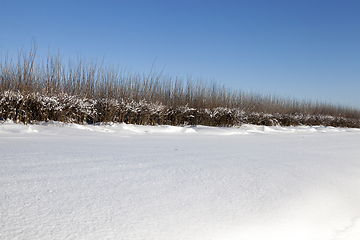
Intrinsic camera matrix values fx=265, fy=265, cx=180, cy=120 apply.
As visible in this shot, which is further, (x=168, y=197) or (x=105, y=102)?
(x=105, y=102)

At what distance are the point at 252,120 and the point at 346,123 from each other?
362 inches

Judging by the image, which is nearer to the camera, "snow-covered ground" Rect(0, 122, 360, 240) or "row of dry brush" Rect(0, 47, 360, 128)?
"snow-covered ground" Rect(0, 122, 360, 240)

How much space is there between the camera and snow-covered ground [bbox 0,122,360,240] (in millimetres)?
1381

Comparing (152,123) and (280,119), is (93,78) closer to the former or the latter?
(152,123)

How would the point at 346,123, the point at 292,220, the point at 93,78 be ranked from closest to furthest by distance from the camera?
1. the point at 292,220
2. the point at 93,78
3. the point at 346,123

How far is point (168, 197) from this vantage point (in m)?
1.73

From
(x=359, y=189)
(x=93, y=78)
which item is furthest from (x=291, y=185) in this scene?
(x=93, y=78)

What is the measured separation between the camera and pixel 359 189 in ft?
7.62

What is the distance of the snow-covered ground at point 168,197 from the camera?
54.4 inches

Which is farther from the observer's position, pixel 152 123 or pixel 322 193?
pixel 152 123

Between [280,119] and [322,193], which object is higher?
[280,119]

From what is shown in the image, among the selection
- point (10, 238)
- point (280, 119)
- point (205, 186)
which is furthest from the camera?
point (280, 119)

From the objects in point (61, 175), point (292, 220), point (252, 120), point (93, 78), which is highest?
point (93, 78)

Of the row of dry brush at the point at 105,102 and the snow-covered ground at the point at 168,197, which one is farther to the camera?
the row of dry brush at the point at 105,102
